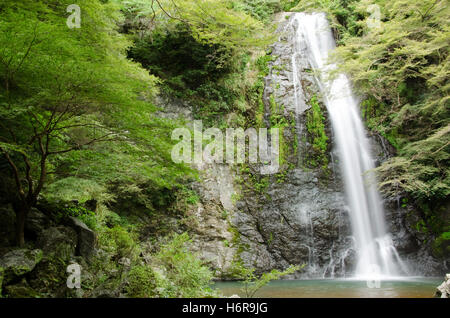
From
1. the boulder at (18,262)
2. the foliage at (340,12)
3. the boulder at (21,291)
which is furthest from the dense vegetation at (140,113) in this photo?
the foliage at (340,12)

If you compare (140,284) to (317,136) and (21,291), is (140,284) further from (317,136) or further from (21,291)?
(317,136)

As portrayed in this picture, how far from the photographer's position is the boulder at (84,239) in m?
5.33

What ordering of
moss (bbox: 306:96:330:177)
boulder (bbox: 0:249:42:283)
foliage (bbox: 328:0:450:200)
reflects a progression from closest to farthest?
1. boulder (bbox: 0:249:42:283)
2. foliage (bbox: 328:0:450:200)
3. moss (bbox: 306:96:330:177)

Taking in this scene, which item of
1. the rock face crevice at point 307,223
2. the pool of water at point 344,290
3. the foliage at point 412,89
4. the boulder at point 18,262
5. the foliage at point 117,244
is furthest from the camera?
the rock face crevice at point 307,223

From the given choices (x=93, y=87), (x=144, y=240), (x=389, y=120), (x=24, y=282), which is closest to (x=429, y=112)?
(x=389, y=120)

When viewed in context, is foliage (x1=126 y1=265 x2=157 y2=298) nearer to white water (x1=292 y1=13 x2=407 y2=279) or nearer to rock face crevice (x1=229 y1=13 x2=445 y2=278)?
rock face crevice (x1=229 y1=13 x2=445 y2=278)

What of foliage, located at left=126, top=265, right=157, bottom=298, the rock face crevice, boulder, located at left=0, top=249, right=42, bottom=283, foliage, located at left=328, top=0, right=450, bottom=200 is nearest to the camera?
boulder, located at left=0, top=249, right=42, bottom=283

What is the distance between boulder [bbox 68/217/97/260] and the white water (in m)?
9.82

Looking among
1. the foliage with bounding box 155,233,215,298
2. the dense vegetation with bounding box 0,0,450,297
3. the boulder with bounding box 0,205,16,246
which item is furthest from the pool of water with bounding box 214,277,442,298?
the boulder with bounding box 0,205,16,246

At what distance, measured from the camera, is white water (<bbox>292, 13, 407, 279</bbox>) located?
1145 centimetres

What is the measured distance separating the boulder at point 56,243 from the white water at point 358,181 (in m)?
10.3

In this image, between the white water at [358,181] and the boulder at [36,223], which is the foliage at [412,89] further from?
the boulder at [36,223]
